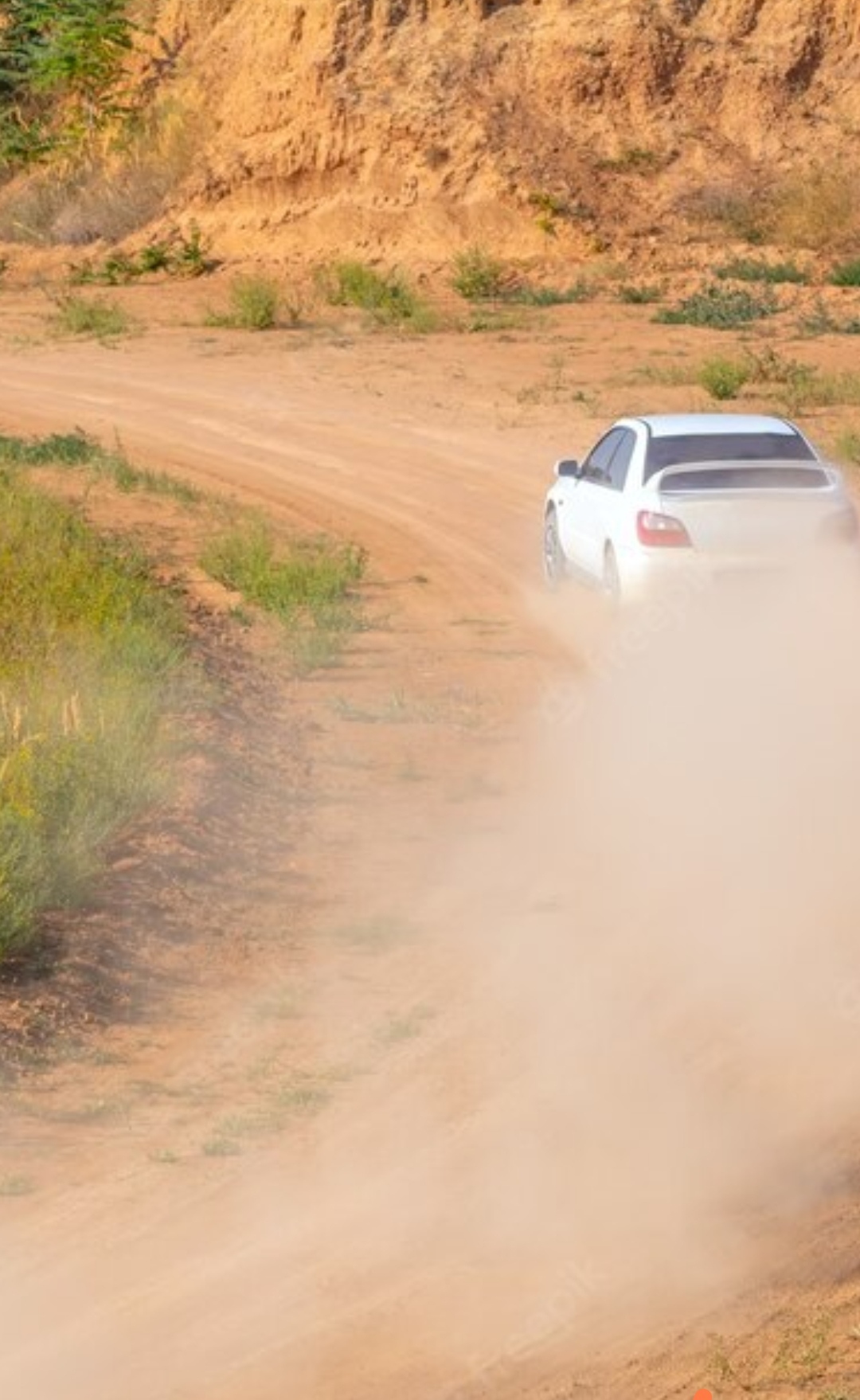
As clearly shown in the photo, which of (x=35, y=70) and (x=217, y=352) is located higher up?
(x=35, y=70)

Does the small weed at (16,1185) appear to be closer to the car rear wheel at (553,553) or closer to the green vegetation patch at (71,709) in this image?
the green vegetation patch at (71,709)

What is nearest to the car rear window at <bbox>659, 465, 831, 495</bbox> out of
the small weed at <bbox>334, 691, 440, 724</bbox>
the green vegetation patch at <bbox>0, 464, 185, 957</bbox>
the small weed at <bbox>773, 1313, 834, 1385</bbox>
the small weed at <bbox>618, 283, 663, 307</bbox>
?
the small weed at <bbox>334, 691, 440, 724</bbox>

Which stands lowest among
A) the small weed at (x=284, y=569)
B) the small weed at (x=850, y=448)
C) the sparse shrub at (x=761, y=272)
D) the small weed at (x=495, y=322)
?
the small weed at (x=284, y=569)

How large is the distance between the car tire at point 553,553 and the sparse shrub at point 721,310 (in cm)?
1497

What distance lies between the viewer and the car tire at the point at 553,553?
20000 millimetres

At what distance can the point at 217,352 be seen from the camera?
3497 cm

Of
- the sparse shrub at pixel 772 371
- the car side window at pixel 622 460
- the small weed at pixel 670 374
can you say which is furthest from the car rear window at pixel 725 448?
the small weed at pixel 670 374

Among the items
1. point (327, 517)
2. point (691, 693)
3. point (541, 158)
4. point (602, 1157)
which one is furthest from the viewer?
point (541, 158)

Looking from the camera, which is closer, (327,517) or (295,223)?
(327,517)

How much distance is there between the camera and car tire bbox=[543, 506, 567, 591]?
65.6ft

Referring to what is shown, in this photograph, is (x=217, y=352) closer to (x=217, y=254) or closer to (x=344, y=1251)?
(x=217, y=254)

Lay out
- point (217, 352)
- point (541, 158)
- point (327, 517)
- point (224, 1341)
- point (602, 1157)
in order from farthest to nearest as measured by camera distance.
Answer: point (541, 158) → point (217, 352) → point (327, 517) → point (602, 1157) → point (224, 1341)

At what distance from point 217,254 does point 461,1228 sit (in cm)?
3451

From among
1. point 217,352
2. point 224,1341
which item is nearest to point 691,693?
point 224,1341
